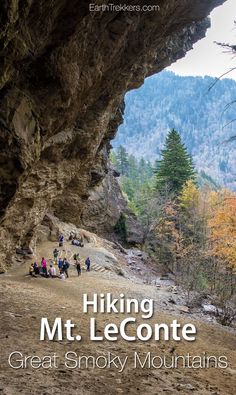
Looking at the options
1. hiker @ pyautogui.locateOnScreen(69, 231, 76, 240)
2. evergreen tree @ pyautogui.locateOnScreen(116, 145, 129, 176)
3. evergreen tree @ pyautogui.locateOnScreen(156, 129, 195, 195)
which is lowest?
hiker @ pyautogui.locateOnScreen(69, 231, 76, 240)

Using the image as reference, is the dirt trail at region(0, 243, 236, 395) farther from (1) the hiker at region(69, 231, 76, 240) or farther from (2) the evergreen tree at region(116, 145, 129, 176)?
(2) the evergreen tree at region(116, 145, 129, 176)

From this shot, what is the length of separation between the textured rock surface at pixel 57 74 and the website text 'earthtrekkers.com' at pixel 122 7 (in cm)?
24

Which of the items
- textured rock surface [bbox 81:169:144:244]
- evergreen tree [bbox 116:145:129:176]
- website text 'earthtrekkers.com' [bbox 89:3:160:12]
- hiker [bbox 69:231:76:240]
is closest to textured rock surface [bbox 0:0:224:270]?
website text 'earthtrekkers.com' [bbox 89:3:160:12]

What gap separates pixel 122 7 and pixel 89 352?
1170 centimetres

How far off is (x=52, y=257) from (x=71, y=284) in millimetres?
8138

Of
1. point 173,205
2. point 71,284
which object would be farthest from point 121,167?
point 71,284

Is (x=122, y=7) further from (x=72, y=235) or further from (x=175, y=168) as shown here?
(x=175, y=168)

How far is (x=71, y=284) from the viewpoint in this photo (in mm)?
19969

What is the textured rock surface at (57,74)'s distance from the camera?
11727mm

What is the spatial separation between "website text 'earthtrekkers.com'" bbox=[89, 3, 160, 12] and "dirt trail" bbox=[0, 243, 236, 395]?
9.73m

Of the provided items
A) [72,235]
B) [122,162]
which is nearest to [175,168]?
[72,235]

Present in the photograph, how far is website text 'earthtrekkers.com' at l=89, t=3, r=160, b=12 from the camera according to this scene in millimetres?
12138

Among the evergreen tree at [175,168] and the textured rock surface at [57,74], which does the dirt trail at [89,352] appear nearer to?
the textured rock surface at [57,74]

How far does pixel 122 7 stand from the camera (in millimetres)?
13648
